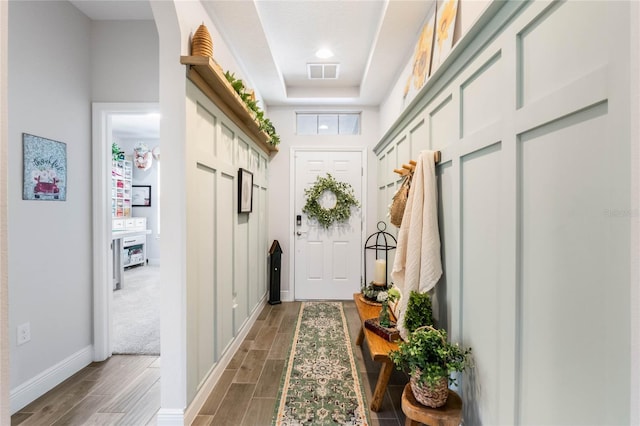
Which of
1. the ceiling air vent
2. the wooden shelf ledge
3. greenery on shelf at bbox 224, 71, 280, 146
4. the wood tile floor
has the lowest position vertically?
the wood tile floor

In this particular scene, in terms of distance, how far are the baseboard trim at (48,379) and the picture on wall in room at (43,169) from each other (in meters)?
1.17

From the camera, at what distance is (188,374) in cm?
167

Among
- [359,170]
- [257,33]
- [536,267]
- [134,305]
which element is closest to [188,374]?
[536,267]

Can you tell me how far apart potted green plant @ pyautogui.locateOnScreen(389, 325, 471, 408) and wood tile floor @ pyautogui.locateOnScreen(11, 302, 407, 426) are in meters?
0.59

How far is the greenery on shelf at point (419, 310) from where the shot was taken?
1645 millimetres

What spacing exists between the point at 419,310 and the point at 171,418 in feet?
4.86

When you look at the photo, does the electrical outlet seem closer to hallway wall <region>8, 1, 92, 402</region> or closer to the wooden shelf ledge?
hallway wall <region>8, 1, 92, 402</region>

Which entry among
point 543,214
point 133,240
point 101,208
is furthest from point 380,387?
point 133,240

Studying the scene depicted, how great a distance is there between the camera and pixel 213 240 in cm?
205

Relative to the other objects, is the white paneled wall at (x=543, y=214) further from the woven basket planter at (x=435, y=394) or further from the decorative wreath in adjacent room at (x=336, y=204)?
the decorative wreath in adjacent room at (x=336, y=204)

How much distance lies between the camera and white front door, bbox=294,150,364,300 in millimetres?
4102

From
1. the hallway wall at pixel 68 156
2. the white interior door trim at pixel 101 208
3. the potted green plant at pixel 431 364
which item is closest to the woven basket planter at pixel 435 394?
the potted green plant at pixel 431 364

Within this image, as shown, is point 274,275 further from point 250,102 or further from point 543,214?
point 543,214

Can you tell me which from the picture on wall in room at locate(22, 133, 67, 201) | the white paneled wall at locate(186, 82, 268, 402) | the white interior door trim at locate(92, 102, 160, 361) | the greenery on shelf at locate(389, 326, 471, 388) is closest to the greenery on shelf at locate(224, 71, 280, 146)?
the white paneled wall at locate(186, 82, 268, 402)
